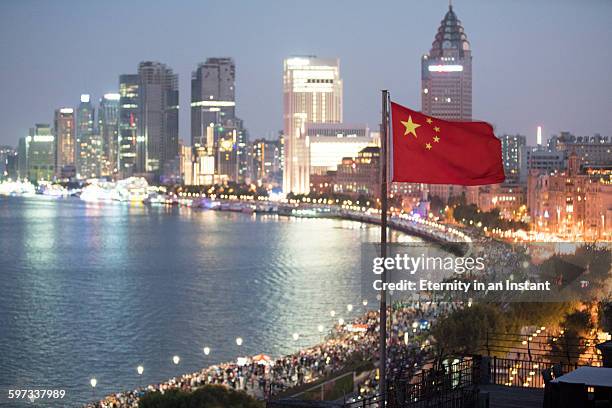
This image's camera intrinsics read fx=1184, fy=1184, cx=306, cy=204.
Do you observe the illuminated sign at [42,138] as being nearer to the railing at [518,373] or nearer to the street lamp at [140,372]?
the street lamp at [140,372]

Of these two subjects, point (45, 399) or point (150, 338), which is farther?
point (150, 338)

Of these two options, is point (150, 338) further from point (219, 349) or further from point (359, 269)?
point (359, 269)

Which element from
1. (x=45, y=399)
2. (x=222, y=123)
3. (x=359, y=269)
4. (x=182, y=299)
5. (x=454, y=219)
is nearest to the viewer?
(x=45, y=399)

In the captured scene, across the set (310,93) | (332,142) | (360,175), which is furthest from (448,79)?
(310,93)

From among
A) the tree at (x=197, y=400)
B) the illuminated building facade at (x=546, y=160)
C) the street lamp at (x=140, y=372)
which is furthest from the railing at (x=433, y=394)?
the illuminated building facade at (x=546, y=160)

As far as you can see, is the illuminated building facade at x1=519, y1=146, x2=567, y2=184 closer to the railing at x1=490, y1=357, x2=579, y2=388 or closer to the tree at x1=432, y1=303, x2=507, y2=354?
the tree at x1=432, y1=303, x2=507, y2=354

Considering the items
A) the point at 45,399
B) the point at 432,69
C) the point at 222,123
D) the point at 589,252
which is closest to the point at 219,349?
the point at 45,399

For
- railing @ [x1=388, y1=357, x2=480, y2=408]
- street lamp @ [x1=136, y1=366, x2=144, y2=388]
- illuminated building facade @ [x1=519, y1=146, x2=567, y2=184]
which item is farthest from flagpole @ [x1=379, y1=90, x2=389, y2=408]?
illuminated building facade @ [x1=519, y1=146, x2=567, y2=184]

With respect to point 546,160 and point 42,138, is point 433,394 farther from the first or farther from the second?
point 42,138
